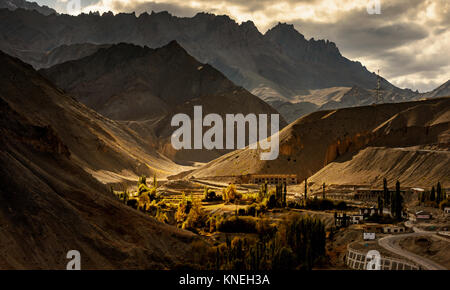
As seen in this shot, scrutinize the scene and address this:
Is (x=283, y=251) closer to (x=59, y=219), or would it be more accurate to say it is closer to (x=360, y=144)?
(x=59, y=219)

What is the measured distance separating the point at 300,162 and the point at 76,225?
77.8 m

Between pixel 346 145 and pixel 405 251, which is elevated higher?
pixel 346 145

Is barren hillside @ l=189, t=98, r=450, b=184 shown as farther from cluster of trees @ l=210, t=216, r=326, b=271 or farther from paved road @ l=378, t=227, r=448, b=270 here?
cluster of trees @ l=210, t=216, r=326, b=271

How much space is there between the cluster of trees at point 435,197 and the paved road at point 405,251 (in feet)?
56.5

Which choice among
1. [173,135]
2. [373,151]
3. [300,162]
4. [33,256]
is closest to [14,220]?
[33,256]

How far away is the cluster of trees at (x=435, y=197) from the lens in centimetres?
6691

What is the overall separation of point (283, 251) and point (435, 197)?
117ft

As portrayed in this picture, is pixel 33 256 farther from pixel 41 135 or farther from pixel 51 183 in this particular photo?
pixel 41 135

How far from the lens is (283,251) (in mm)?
40219

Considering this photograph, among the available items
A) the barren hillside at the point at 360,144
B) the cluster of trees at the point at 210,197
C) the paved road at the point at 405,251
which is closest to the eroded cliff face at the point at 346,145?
the barren hillside at the point at 360,144

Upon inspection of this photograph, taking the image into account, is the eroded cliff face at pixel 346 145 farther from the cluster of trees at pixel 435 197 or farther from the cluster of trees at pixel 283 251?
the cluster of trees at pixel 283 251

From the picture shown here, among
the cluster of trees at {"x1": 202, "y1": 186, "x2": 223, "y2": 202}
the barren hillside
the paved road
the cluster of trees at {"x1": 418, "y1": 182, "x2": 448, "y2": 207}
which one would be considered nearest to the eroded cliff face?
the barren hillside

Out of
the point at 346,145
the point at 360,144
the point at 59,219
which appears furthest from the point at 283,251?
the point at 346,145
